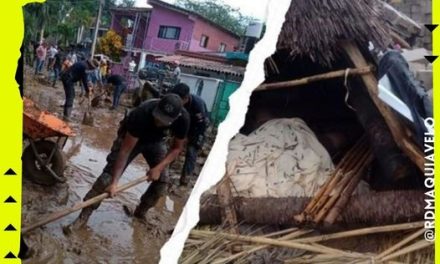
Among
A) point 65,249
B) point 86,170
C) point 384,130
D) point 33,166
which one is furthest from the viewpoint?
point 86,170

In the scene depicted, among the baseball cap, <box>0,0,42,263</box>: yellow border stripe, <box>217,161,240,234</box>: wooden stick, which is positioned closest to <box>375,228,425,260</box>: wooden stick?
<box>217,161,240,234</box>: wooden stick

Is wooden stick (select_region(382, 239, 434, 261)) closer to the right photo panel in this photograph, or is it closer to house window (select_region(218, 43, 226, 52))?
the right photo panel

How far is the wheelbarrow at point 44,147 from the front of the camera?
5.83 ft

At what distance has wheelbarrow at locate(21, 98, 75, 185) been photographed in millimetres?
1778

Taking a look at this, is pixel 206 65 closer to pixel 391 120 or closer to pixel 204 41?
pixel 204 41

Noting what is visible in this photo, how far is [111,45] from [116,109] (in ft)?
1.47

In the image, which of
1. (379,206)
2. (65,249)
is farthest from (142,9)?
(65,249)

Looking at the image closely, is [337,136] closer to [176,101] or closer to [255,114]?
[255,114]

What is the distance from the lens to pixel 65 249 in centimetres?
183

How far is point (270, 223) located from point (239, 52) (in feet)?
1.45

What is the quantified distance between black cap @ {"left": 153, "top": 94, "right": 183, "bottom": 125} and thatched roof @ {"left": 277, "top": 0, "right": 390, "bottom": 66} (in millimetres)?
540

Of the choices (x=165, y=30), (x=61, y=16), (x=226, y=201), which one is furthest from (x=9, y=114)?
(x=226, y=201)

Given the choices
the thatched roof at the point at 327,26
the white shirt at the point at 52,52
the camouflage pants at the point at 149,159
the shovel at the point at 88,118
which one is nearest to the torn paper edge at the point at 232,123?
the thatched roof at the point at 327,26

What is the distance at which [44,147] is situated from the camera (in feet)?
7.18
